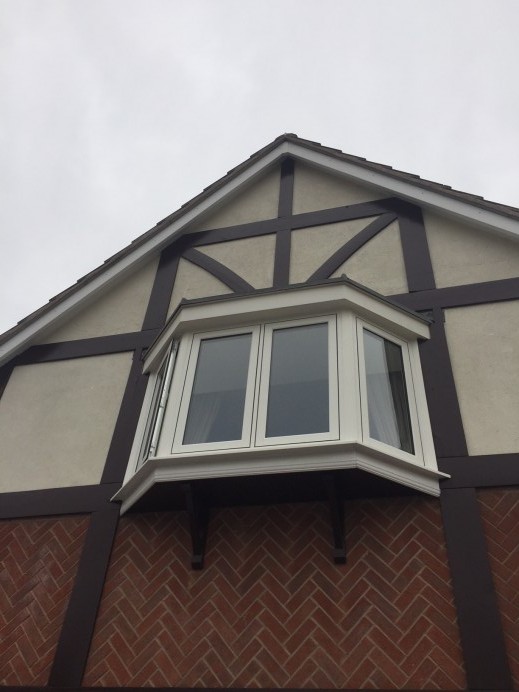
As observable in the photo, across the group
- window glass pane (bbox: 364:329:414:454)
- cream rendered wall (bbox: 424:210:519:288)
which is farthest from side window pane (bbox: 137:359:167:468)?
cream rendered wall (bbox: 424:210:519:288)

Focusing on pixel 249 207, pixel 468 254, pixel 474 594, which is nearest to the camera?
pixel 474 594

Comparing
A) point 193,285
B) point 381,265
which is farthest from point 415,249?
point 193,285

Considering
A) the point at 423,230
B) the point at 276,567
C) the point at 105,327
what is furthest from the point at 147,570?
the point at 423,230

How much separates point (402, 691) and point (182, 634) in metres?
1.68

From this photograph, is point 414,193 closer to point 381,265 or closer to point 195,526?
point 381,265

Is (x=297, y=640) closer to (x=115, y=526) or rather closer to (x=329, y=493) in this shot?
(x=329, y=493)

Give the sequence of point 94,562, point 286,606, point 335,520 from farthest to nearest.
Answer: point 94,562, point 335,520, point 286,606

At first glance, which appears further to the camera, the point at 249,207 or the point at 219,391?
the point at 249,207

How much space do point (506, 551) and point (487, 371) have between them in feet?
5.38

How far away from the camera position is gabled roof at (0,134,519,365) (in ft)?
21.5

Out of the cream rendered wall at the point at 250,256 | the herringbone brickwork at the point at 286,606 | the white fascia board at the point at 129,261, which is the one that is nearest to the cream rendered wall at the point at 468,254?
the cream rendered wall at the point at 250,256

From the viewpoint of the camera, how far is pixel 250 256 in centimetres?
747

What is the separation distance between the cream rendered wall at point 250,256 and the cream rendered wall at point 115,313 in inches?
36.4

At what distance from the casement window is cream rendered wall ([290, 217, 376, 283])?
1.30 meters
